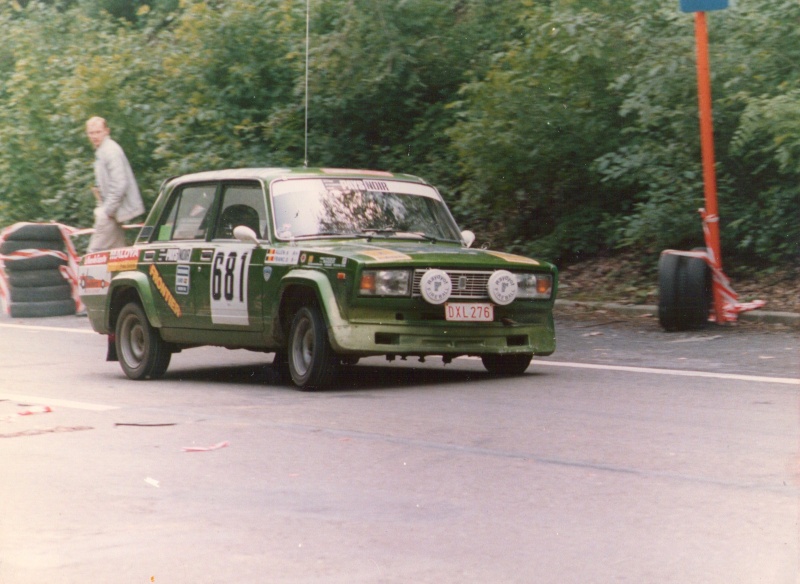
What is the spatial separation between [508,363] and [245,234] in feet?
7.02

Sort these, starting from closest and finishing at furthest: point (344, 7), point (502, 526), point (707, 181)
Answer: point (502, 526) → point (707, 181) → point (344, 7)

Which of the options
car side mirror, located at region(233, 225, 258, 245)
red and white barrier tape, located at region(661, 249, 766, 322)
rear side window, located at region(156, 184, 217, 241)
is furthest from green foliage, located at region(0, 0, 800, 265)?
car side mirror, located at region(233, 225, 258, 245)

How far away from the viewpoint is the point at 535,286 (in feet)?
33.7

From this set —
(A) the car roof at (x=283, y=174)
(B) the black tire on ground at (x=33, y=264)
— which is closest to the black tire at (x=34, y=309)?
(B) the black tire on ground at (x=33, y=264)

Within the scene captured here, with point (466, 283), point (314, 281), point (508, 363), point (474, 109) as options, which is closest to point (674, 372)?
point (508, 363)

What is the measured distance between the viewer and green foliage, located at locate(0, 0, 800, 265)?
15.5 metres

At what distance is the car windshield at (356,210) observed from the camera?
1043 centimetres

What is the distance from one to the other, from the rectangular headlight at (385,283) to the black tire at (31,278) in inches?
361

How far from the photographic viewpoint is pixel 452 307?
9828 mm

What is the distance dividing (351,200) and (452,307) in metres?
1.35

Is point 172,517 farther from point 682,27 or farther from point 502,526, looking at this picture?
point 682,27

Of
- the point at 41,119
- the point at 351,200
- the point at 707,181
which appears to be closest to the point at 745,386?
the point at 351,200

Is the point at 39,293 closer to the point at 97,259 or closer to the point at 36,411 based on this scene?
the point at 97,259

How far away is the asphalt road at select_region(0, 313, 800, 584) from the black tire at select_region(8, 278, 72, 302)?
6.47 m
